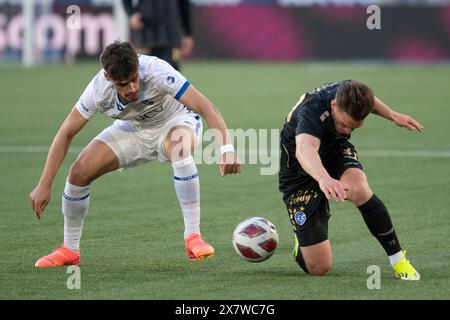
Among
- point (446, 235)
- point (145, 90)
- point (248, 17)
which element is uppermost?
point (145, 90)

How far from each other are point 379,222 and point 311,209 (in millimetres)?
617

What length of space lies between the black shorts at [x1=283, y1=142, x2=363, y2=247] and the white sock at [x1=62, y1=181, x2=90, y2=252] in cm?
146

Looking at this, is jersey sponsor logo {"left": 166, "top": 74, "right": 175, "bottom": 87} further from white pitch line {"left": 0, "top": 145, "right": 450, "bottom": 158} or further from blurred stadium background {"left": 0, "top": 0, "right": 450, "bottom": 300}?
white pitch line {"left": 0, "top": 145, "right": 450, "bottom": 158}

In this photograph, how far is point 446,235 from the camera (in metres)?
8.54

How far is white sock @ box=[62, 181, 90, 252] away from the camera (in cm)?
755

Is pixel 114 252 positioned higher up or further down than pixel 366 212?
further down

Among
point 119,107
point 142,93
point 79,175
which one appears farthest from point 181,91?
point 79,175

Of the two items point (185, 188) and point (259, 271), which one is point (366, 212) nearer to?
point (259, 271)

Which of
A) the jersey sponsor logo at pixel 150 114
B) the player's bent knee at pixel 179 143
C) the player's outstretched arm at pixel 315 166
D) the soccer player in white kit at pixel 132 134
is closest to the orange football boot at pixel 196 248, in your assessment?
the soccer player in white kit at pixel 132 134

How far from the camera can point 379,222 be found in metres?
6.95

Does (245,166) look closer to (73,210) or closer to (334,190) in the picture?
(73,210)

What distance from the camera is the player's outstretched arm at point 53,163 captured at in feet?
23.7
